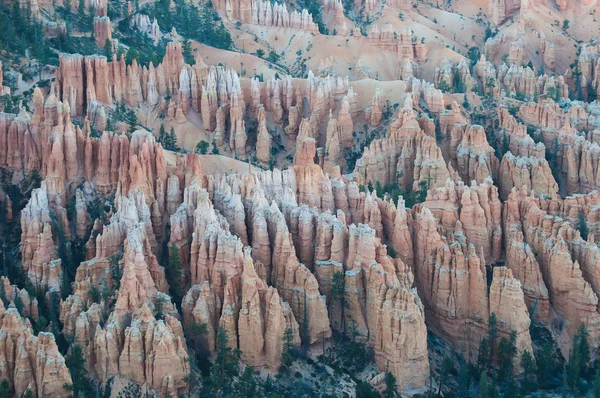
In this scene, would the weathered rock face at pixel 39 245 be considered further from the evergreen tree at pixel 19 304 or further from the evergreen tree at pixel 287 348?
the evergreen tree at pixel 287 348

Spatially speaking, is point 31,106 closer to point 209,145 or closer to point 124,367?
point 209,145

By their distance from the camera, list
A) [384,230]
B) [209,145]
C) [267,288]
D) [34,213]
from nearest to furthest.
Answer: [267,288] → [34,213] → [384,230] → [209,145]

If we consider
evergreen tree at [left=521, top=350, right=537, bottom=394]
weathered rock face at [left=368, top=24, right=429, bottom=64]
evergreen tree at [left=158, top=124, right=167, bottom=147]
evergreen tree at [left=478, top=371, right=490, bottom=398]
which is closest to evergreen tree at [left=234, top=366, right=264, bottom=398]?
evergreen tree at [left=478, top=371, right=490, bottom=398]

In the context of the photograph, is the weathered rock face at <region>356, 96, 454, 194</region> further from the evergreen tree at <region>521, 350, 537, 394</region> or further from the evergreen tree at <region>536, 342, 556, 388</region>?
the evergreen tree at <region>521, 350, 537, 394</region>

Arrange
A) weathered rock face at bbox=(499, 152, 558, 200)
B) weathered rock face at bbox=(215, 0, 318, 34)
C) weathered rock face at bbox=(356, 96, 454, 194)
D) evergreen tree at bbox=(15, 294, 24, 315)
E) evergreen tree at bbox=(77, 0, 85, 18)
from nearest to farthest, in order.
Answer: evergreen tree at bbox=(15, 294, 24, 315) → weathered rock face at bbox=(499, 152, 558, 200) → weathered rock face at bbox=(356, 96, 454, 194) → evergreen tree at bbox=(77, 0, 85, 18) → weathered rock face at bbox=(215, 0, 318, 34)

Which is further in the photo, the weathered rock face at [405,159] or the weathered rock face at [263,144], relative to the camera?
the weathered rock face at [263,144]

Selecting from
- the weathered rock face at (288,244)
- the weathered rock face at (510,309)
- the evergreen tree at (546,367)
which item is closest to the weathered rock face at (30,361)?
the weathered rock face at (288,244)

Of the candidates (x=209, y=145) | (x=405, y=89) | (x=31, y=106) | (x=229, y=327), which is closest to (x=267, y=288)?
(x=229, y=327)

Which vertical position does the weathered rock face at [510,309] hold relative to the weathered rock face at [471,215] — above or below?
below
